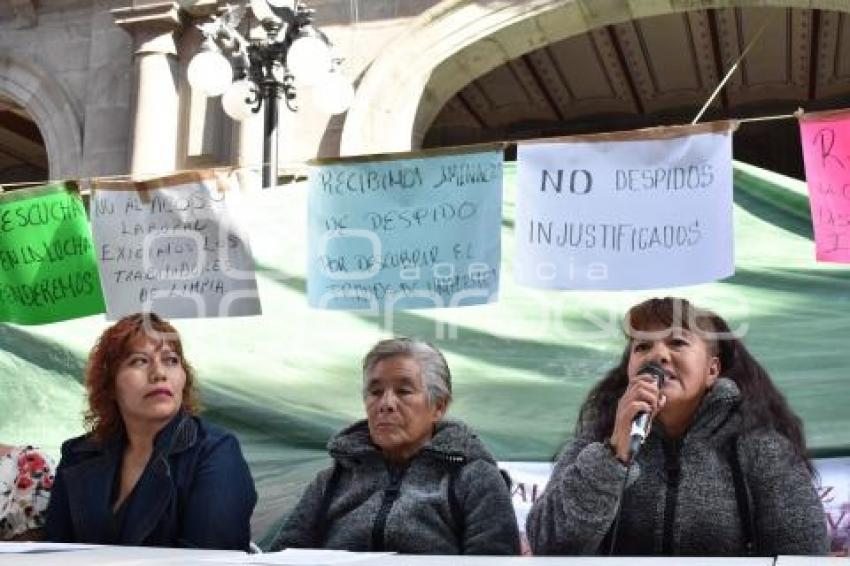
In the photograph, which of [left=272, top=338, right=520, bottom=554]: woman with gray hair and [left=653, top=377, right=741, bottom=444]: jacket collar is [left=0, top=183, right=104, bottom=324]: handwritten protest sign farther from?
[left=653, top=377, right=741, bottom=444]: jacket collar

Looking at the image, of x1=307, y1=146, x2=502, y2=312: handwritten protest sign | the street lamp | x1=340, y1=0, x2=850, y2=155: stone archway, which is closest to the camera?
x1=307, y1=146, x2=502, y2=312: handwritten protest sign

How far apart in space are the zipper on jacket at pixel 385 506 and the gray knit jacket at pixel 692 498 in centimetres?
41

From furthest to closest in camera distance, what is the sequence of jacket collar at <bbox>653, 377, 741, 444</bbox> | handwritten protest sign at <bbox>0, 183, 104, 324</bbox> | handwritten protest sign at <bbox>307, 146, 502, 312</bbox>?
handwritten protest sign at <bbox>0, 183, 104, 324</bbox>
handwritten protest sign at <bbox>307, 146, 502, 312</bbox>
jacket collar at <bbox>653, 377, 741, 444</bbox>

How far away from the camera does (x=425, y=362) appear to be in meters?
3.30

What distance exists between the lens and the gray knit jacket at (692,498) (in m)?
2.69

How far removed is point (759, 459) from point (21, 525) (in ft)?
7.44

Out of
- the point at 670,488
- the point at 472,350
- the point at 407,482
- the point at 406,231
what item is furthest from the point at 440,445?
the point at 472,350

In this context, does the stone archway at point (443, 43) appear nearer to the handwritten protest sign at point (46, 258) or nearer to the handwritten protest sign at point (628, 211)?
the handwritten protest sign at point (46, 258)

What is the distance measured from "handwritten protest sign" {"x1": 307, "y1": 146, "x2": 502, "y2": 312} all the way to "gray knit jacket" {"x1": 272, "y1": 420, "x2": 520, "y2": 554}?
83 centimetres

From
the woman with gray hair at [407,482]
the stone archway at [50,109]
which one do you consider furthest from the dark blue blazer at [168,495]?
the stone archway at [50,109]

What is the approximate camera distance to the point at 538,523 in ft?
9.47

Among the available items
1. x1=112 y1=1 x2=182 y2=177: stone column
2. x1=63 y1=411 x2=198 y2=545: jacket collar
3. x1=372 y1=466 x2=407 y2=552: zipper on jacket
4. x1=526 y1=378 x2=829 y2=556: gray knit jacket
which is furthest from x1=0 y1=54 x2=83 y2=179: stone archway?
x1=526 y1=378 x2=829 y2=556: gray knit jacket

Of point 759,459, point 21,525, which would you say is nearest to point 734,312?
point 759,459

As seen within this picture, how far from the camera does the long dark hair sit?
2.91 m
